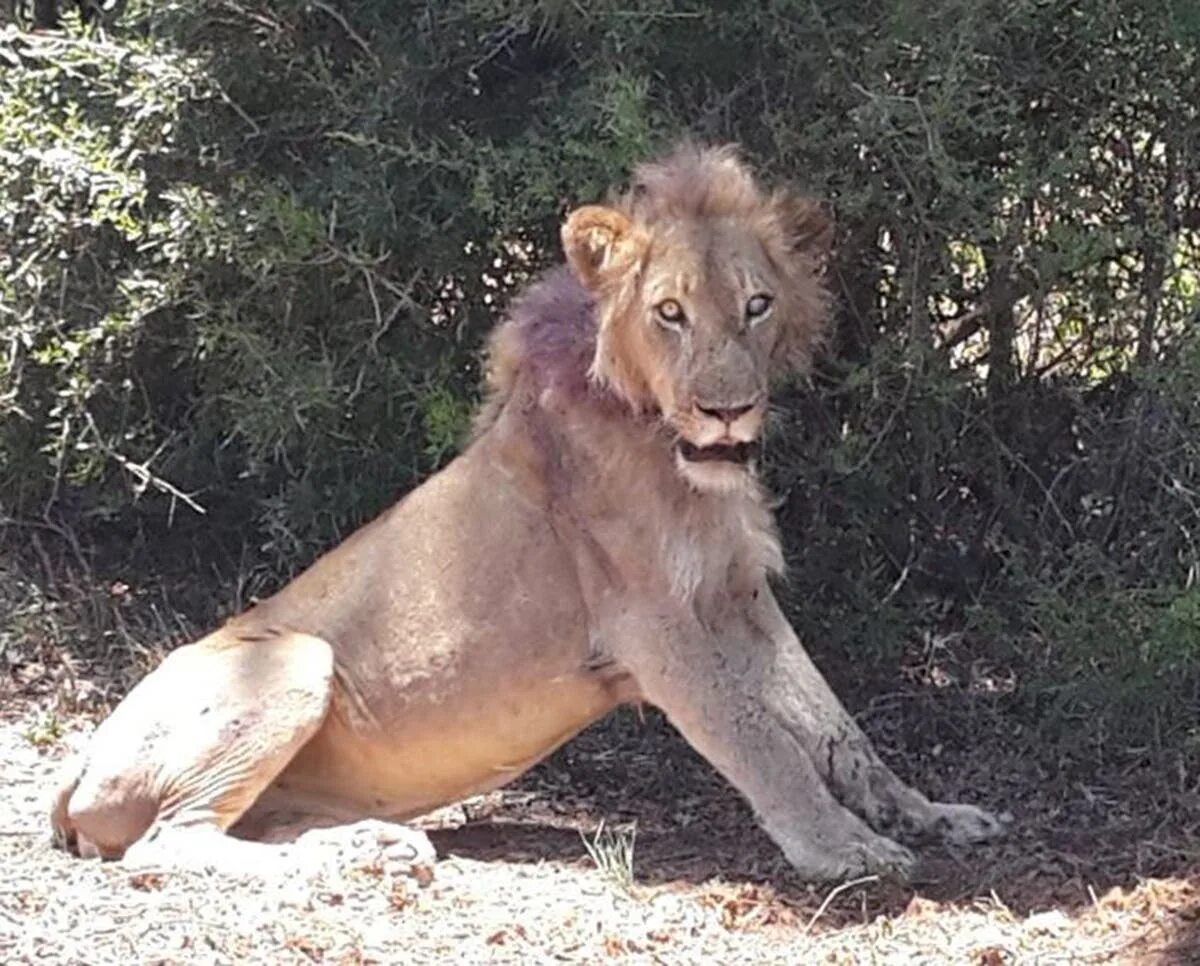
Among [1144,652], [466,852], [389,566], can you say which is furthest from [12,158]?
[1144,652]

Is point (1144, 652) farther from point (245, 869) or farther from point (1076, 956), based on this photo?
point (245, 869)

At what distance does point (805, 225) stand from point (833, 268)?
0.92m

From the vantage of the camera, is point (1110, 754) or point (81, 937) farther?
point (1110, 754)

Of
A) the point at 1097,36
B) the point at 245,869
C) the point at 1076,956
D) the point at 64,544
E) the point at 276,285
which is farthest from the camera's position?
the point at 64,544

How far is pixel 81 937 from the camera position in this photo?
4430 millimetres

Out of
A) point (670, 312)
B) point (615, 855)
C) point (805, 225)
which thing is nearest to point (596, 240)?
point (670, 312)

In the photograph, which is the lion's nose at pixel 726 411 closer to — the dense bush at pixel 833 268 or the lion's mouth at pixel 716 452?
the lion's mouth at pixel 716 452

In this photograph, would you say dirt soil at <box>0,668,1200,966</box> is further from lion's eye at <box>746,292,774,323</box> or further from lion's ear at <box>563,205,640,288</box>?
lion's ear at <box>563,205,640,288</box>

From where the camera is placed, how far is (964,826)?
5.25m

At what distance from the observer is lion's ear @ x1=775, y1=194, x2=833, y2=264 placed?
5.18 m

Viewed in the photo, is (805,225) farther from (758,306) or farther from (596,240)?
(596,240)

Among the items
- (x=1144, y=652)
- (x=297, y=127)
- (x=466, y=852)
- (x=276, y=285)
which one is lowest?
(x=466, y=852)

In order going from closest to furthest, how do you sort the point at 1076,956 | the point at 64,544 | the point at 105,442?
the point at 1076,956 → the point at 105,442 → the point at 64,544

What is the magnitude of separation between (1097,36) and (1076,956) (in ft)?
8.48
